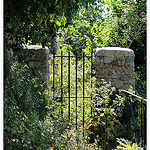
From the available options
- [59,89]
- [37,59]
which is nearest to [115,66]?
[59,89]

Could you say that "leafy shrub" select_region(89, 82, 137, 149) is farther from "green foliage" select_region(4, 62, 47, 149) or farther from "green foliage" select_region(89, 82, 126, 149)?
"green foliage" select_region(4, 62, 47, 149)

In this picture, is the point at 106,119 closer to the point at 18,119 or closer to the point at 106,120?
the point at 106,120

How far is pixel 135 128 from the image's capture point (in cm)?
296

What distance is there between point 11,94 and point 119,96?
190 centimetres

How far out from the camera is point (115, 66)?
3592 mm

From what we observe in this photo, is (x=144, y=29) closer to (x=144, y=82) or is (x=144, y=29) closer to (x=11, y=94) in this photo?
(x=144, y=82)

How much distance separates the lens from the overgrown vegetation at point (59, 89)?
1792 mm

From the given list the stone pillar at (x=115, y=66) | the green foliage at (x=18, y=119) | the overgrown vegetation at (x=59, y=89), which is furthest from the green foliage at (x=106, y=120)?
the green foliage at (x=18, y=119)

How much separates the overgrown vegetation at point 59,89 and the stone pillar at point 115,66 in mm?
187

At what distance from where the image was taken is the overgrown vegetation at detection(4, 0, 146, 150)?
5.88 ft

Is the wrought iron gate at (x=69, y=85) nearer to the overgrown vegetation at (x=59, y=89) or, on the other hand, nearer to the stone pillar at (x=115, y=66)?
the overgrown vegetation at (x=59, y=89)

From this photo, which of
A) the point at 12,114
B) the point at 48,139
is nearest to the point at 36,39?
the point at 12,114

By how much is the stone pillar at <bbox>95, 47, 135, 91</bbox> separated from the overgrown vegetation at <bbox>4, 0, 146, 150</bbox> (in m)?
0.19

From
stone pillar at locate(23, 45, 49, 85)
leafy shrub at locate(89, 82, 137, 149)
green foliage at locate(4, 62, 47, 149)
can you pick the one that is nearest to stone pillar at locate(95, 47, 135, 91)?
leafy shrub at locate(89, 82, 137, 149)
